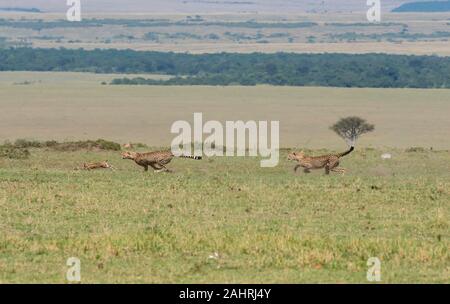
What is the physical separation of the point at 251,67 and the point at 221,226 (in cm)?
6519

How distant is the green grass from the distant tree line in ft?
152

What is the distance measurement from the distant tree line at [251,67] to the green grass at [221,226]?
46.5 metres

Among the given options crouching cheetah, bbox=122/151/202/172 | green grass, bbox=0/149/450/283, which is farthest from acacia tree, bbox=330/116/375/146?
crouching cheetah, bbox=122/151/202/172

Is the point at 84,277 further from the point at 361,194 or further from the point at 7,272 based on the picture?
the point at 361,194

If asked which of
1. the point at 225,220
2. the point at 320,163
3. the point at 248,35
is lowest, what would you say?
the point at 248,35

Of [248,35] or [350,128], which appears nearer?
[350,128]

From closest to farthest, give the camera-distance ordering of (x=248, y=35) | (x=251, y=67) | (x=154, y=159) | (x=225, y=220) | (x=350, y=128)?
(x=225, y=220)
(x=154, y=159)
(x=350, y=128)
(x=251, y=67)
(x=248, y=35)

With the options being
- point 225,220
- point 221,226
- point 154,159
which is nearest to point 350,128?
point 154,159

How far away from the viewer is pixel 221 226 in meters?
12.6

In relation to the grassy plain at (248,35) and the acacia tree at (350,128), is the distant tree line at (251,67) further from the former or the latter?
the acacia tree at (350,128)

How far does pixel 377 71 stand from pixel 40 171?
181 ft

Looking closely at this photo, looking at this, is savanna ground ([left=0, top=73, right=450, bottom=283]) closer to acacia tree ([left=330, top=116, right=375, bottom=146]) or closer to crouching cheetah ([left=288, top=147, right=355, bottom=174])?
crouching cheetah ([left=288, top=147, right=355, bottom=174])

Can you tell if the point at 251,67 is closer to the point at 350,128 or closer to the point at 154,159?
the point at 350,128

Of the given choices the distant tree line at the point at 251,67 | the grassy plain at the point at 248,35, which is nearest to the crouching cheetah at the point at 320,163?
the distant tree line at the point at 251,67
